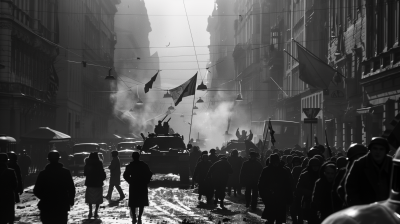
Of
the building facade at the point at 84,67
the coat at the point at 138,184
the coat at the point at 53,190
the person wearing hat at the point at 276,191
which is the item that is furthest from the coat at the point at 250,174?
the building facade at the point at 84,67

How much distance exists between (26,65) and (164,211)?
108 feet

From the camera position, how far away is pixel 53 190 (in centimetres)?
1074

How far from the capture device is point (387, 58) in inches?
1083

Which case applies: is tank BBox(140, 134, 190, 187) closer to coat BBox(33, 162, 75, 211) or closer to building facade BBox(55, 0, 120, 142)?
coat BBox(33, 162, 75, 211)

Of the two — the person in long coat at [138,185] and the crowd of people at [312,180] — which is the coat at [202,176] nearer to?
the crowd of people at [312,180]

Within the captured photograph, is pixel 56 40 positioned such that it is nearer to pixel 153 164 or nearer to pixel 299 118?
pixel 299 118

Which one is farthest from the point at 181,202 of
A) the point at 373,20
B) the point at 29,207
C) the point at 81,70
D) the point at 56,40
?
the point at 81,70

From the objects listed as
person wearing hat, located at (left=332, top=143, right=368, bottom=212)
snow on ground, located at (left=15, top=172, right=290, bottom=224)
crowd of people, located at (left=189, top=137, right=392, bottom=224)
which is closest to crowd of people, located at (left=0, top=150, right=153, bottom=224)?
snow on ground, located at (left=15, top=172, right=290, bottom=224)

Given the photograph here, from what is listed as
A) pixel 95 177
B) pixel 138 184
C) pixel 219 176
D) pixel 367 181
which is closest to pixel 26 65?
pixel 219 176

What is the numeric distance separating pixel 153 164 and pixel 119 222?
1378 cm

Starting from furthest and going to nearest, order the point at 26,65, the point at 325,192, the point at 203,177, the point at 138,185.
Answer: the point at 26,65
the point at 203,177
the point at 138,185
the point at 325,192

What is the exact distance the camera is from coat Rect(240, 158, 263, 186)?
1822 cm

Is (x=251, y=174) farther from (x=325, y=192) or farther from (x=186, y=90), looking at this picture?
(x=186, y=90)

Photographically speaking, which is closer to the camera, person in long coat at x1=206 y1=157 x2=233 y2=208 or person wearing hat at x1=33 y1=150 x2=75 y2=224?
person wearing hat at x1=33 y1=150 x2=75 y2=224
